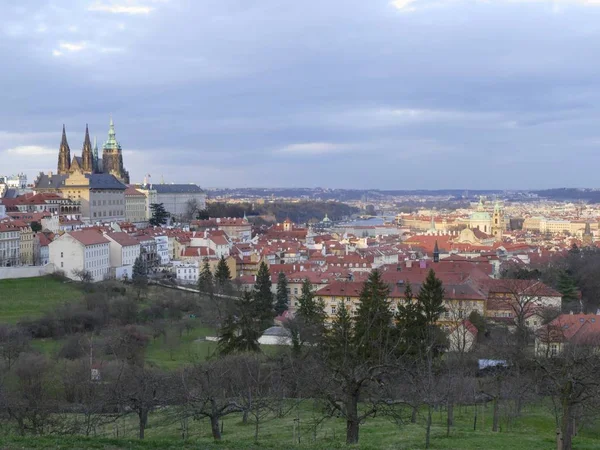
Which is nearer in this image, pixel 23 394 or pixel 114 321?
pixel 23 394

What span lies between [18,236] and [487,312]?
35381 millimetres

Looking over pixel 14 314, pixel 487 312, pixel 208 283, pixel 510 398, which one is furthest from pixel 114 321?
pixel 510 398

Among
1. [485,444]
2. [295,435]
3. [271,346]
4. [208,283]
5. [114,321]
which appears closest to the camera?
[485,444]

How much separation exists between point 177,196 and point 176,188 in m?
2.11

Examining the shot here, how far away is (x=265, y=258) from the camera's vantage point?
75.9m

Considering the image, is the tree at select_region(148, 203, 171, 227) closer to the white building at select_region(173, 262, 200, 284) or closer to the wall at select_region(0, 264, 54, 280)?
the white building at select_region(173, 262, 200, 284)

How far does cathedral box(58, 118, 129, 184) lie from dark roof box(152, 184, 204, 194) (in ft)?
16.4

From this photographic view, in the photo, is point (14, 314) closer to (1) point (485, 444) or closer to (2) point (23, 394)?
(2) point (23, 394)

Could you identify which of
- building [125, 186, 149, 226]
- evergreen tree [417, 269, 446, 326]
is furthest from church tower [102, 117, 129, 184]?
evergreen tree [417, 269, 446, 326]

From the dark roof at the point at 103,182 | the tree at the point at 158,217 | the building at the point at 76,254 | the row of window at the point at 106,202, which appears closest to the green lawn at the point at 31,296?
the building at the point at 76,254

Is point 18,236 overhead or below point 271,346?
overhead

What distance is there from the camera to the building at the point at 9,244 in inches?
2421

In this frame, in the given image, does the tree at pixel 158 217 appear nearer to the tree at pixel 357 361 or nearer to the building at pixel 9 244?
the building at pixel 9 244

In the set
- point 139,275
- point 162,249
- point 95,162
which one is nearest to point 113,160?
point 95,162
